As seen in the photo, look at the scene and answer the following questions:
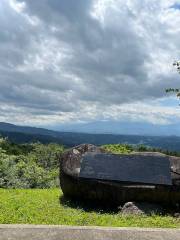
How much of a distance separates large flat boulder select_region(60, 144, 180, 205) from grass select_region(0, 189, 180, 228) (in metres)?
0.58

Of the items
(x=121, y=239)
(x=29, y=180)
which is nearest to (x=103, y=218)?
(x=121, y=239)

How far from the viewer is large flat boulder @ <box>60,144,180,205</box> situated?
13.1m

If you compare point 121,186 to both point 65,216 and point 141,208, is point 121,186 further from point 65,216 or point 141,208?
point 65,216

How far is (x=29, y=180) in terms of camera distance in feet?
91.5

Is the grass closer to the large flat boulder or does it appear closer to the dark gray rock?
the dark gray rock

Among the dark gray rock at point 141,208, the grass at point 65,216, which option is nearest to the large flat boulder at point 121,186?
the dark gray rock at point 141,208

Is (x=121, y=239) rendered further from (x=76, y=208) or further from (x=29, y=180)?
(x=29, y=180)

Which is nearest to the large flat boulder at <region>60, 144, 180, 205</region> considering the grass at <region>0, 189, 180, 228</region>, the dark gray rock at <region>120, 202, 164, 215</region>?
the dark gray rock at <region>120, 202, 164, 215</region>

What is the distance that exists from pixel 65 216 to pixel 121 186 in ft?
8.35

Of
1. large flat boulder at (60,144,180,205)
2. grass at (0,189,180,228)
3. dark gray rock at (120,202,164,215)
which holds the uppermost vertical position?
large flat boulder at (60,144,180,205)

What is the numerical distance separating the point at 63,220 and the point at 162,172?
13.7 feet

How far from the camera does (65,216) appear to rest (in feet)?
37.9

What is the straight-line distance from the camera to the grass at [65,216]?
1068cm

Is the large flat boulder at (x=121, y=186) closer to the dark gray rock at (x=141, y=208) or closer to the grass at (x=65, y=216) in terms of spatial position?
the dark gray rock at (x=141, y=208)
